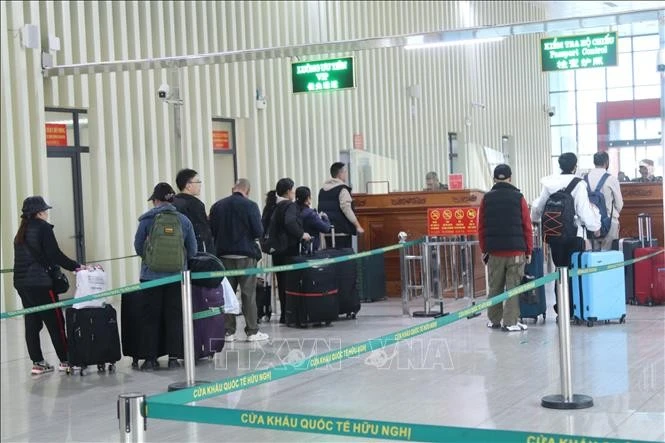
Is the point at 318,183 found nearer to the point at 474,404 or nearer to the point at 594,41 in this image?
the point at 594,41

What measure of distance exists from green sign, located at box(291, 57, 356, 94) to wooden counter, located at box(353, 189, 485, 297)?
1557 mm

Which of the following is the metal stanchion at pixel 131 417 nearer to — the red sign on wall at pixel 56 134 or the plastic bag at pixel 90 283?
the plastic bag at pixel 90 283

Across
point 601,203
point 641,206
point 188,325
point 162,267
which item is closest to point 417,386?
point 188,325

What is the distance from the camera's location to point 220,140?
16.0 metres

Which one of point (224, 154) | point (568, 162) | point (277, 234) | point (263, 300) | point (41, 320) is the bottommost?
point (263, 300)

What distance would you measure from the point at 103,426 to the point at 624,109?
29.7 metres

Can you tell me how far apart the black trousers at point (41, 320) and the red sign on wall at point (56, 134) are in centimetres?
536

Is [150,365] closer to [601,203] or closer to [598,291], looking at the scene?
[598,291]

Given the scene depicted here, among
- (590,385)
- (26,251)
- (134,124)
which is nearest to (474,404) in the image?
(590,385)

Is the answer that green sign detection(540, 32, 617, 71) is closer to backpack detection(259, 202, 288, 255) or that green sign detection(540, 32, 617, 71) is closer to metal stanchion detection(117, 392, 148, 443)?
backpack detection(259, 202, 288, 255)

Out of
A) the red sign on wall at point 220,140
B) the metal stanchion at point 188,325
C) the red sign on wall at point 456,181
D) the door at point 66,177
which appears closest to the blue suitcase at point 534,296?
the red sign on wall at point 456,181

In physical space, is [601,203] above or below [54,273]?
above

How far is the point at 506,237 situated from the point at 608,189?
7.21 feet

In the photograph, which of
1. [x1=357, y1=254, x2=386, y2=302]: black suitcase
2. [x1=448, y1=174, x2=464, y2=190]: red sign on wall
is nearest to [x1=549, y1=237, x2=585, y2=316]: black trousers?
[x1=357, y1=254, x2=386, y2=302]: black suitcase
